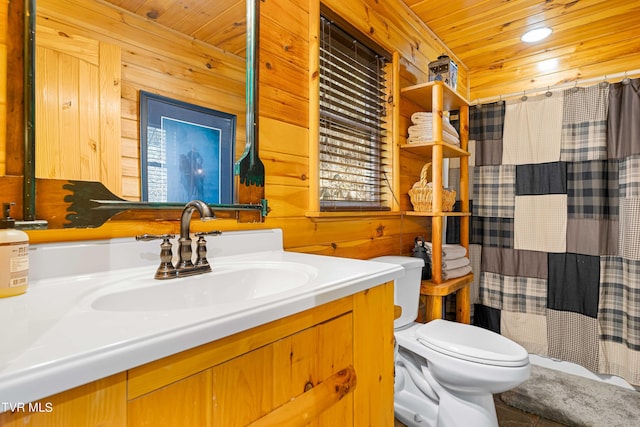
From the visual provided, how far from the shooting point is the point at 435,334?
1.49 metres

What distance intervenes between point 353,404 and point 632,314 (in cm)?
203

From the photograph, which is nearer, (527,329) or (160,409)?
(160,409)

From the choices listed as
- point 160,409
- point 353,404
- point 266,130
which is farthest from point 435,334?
point 160,409

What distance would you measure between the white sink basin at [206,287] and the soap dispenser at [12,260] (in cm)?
13

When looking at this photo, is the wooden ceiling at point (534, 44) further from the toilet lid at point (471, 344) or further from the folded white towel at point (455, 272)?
the toilet lid at point (471, 344)

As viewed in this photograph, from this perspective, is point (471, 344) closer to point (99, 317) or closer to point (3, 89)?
point (99, 317)

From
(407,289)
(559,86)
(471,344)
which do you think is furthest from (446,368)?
(559,86)

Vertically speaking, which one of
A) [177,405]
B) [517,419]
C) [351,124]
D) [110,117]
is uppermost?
[351,124]

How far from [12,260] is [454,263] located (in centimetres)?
201

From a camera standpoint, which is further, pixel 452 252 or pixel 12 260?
pixel 452 252

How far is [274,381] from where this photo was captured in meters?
0.59

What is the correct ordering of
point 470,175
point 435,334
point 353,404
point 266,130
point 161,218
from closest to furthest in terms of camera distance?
1. point 353,404
2. point 161,218
3. point 266,130
4. point 435,334
5. point 470,175

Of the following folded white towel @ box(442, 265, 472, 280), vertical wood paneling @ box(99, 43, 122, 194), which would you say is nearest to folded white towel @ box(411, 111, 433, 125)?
folded white towel @ box(442, 265, 472, 280)

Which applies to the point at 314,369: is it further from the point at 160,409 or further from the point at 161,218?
the point at 161,218
